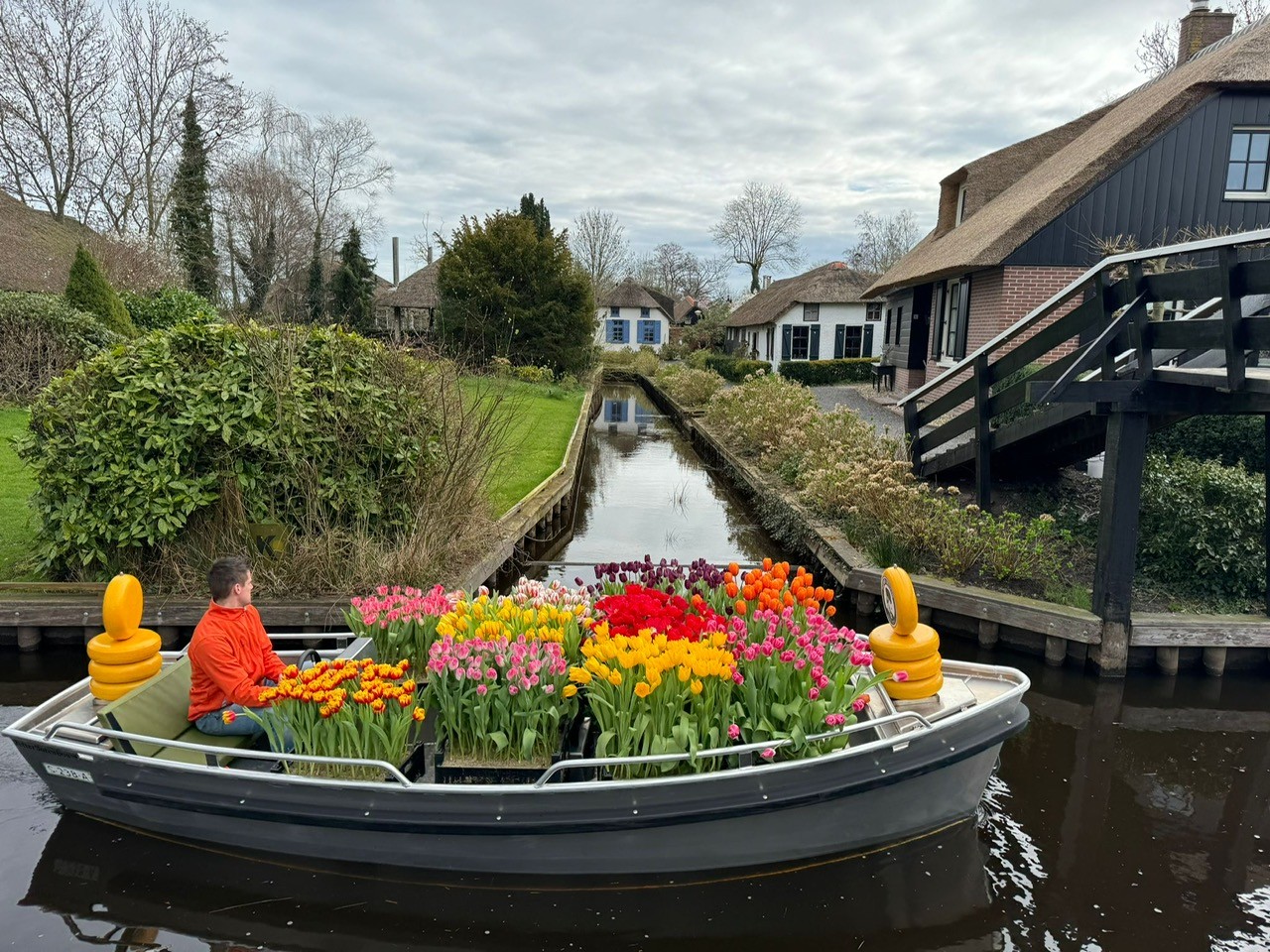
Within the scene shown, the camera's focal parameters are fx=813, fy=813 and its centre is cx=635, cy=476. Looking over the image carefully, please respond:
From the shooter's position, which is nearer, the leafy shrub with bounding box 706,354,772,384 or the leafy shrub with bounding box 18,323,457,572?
the leafy shrub with bounding box 18,323,457,572

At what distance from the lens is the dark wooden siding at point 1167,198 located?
47.3ft

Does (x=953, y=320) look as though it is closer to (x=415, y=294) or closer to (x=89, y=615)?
(x=89, y=615)

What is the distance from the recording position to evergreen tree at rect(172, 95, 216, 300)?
2942cm

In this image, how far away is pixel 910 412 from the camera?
10.1 metres

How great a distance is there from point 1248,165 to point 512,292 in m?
19.3

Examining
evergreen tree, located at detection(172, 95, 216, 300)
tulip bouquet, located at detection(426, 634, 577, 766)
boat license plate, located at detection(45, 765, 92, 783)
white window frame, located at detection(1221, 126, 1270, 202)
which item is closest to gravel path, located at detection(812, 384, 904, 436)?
white window frame, located at detection(1221, 126, 1270, 202)

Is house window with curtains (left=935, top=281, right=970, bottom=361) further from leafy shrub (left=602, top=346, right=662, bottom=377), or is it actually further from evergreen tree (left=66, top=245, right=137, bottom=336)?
leafy shrub (left=602, top=346, right=662, bottom=377)

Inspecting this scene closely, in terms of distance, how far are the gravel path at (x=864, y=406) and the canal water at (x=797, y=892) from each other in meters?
9.77

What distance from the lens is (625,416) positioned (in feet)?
90.6

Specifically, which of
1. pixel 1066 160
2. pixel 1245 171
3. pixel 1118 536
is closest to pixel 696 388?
pixel 1066 160

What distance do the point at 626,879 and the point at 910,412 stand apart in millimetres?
7535

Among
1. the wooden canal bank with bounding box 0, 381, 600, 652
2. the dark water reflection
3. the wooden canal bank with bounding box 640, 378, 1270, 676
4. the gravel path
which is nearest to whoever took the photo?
the wooden canal bank with bounding box 640, 378, 1270, 676

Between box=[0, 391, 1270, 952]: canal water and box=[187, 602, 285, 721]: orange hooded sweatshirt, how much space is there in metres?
0.80

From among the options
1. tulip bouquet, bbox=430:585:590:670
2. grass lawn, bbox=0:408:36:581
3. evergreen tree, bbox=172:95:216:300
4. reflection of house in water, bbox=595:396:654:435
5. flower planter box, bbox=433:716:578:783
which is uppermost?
evergreen tree, bbox=172:95:216:300
